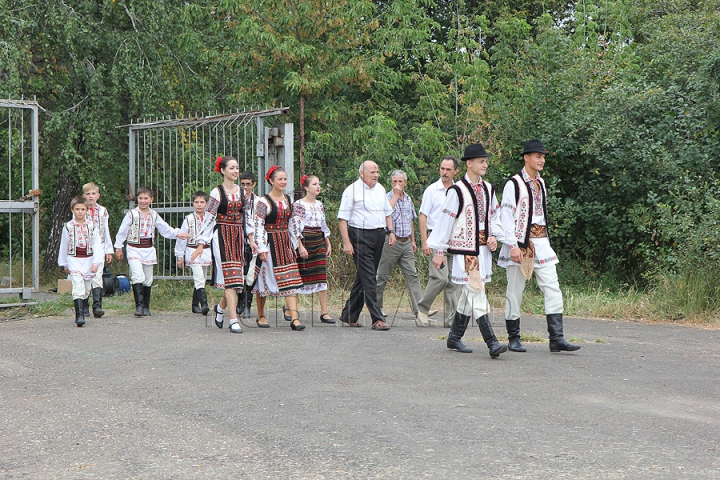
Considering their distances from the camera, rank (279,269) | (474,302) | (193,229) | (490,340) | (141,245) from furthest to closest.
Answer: (193,229), (141,245), (279,269), (474,302), (490,340)

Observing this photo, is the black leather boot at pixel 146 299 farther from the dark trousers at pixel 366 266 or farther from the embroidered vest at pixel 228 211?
the dark trousers at pixel 366 266

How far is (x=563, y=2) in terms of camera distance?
2761 centimetres

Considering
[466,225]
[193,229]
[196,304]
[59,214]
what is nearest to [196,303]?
[196,304]

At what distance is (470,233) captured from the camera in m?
8.42

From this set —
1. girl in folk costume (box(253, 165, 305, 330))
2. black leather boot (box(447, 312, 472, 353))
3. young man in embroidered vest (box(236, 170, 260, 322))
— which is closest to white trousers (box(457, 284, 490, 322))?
black leather boot (box(447, 312, 472, 353))

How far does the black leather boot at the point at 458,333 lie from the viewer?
8617 mm

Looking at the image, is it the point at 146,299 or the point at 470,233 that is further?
the point at 146,299

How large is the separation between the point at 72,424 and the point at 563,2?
24.6m

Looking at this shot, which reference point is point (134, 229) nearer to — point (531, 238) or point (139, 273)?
point (139, 273)

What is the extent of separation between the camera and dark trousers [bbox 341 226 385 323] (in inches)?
419

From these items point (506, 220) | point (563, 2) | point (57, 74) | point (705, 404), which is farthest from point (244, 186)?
point (563, 2)

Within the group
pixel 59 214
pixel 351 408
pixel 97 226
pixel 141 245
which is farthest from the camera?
pixel 59 214

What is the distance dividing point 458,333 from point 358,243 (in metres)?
2.45

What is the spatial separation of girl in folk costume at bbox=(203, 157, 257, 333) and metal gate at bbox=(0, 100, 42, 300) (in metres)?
3.47
